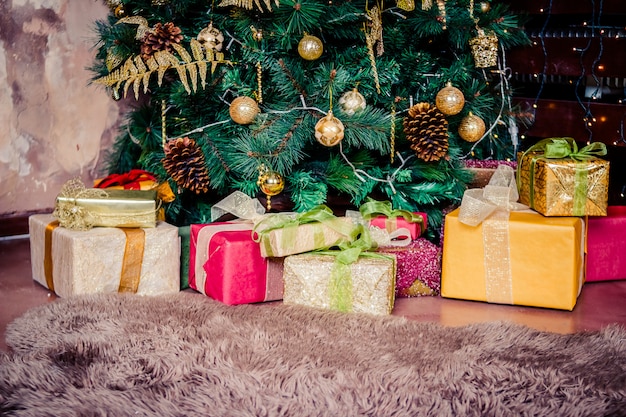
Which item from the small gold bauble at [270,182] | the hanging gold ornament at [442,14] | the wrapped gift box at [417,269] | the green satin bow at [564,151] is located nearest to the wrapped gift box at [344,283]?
the wrapped gift box at [417,269]

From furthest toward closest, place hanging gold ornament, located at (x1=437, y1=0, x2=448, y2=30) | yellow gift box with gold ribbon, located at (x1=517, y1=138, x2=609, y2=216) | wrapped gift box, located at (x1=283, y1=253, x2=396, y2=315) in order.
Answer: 1. hanging gold ornament, located at (x1=437, y1=0, x2=448, y2=30)
2. yellow gift box with gold ribbon, located at (x1=517, y1=138, x2=609, y2=216)
3. wrapped gift box, located at (x1=283, y1=253, x2=396, y2=315)

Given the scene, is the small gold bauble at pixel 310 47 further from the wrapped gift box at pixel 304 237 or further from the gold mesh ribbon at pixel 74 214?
the gold mesh ribbon at pixel 74 214

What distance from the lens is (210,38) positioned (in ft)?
5.99

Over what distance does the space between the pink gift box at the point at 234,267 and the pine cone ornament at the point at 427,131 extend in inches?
18.2

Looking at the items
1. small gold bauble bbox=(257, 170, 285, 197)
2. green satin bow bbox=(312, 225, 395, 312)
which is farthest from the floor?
small gold bauble bbox=(257, 170, 285, 197)

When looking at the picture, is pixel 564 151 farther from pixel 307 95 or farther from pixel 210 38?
pixel 210 38

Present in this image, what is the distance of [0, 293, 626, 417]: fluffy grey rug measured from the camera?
1125 millimetres

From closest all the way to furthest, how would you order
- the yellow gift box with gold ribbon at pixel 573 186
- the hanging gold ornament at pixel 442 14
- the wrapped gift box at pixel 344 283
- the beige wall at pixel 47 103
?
the wrapped gift box at pixel 344 283, the yellow gift box with gold ribbon at pixel 573 186, the hanging gold ornament at pixel 442 14, the beige wall at pixel 47 103

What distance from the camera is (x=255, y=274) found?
5.41 feet

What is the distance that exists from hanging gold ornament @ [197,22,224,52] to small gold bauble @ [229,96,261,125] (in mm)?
154

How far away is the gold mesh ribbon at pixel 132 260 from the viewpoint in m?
1.66

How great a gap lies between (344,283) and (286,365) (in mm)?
339

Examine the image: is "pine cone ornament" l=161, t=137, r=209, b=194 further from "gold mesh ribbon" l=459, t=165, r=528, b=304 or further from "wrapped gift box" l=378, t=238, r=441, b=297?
"gold mesh ribbon" l=459, t=165, r=528, b=304

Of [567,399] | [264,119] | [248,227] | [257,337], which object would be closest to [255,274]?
[248,227]
